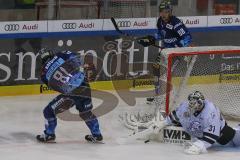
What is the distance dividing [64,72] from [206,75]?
208 cm

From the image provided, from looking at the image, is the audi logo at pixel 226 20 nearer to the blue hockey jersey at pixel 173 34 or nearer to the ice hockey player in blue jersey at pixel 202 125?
the blue hockey jersey at pixel 173 34

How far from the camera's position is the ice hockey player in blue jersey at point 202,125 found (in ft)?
23.0

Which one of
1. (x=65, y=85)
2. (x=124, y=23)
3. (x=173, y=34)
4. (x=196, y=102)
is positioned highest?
(x=124, y=23)

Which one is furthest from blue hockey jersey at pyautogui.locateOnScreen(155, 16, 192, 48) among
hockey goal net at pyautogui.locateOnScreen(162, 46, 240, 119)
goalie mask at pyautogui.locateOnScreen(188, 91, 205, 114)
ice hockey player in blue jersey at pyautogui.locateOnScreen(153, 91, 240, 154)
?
goalie mask at pyautogui.locateOnScreen(188, 91, 205, 114)

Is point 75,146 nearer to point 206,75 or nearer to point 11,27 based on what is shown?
point 206,75

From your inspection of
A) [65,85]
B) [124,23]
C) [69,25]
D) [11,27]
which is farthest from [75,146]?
[124,23]

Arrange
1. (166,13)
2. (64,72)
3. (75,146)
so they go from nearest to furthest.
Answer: (64,72)
(75,146)
(166,13)

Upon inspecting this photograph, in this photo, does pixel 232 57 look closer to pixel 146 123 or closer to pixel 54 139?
pixel 146 123

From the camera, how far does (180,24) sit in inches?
349

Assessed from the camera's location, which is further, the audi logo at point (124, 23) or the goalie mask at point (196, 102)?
the audi logo at point (124, 23)

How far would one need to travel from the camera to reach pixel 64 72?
280 inches

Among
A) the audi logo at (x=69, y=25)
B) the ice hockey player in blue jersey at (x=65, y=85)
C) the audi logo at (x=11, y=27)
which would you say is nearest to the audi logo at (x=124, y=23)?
the audi logo at (x=69, y=25)

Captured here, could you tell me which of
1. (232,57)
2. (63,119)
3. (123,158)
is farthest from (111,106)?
(123,158)

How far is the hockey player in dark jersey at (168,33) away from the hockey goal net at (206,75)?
1.41 ft
